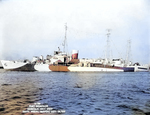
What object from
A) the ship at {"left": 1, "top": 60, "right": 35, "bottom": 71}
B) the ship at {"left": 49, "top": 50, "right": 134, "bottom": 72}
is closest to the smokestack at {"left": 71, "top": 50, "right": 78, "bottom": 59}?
the ship at {"left": 49, "top": 50, "right": 134, "bottom": 72}

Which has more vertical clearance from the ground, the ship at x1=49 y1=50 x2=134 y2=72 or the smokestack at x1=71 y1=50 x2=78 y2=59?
the smokestack at x1=71 y1=50 x2=78 y2=59

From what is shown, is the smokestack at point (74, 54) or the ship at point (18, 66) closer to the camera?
the ship at point (18, 66)

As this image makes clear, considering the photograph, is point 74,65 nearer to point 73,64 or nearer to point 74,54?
point 73,64

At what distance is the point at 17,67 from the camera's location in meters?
38.5

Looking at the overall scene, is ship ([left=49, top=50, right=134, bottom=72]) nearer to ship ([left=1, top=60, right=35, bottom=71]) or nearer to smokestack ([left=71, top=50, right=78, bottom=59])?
smokestack ([left=71, top=50, right=78, bottom=59])

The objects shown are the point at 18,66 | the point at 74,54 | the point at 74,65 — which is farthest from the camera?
the point at 74,54

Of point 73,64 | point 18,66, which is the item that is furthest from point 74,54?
point 18,66

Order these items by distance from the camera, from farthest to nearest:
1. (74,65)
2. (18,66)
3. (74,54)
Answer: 1. (74,54)
2. (74,65)
3. (18,66)

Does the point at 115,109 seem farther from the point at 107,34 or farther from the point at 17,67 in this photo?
the point at 107,34

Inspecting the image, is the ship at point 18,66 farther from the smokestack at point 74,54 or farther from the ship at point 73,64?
the smokestack at point 74,54

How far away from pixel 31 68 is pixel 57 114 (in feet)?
117

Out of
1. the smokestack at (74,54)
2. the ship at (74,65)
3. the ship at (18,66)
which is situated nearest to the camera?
the ship at (18,66)

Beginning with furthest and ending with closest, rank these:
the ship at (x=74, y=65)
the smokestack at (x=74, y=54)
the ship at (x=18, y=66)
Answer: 1. the smokestack at (x=74, y=54)
2. the ship at (x=74, y=65)
3. the ship at (x=18, y=66)

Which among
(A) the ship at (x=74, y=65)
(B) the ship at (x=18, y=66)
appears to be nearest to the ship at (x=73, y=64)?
(A) the ship at (x=74, y=65)
